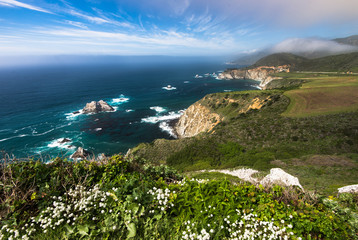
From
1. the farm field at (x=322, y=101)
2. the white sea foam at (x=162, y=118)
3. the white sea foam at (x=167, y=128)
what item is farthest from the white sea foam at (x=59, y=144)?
the farm field at (x=322, y=101)

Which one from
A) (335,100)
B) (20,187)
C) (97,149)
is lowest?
(97,149)

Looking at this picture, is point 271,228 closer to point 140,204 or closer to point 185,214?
point 185,214

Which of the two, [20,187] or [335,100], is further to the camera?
[335,100]

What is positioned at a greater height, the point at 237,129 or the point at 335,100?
the point at 335,100

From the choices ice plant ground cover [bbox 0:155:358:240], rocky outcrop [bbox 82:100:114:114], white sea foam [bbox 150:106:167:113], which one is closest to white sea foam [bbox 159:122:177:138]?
white sea foam [bbox 150:106:167:113]

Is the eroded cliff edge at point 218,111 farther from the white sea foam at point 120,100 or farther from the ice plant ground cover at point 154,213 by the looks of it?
the white sea foam at point 120,100

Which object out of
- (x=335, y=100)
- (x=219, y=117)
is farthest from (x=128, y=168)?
(x=335, y=100)

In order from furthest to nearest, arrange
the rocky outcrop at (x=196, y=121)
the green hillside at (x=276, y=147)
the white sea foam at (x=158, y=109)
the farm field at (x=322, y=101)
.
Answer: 1. the white sea foam at (x=158, y=109)
2. the rocky outcrop at (x=196, y=121)
3. the farm field at (x=322, y=101)
4. the green hillside at (x=276, y=147)
